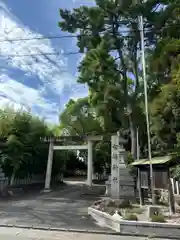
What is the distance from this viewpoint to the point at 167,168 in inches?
344

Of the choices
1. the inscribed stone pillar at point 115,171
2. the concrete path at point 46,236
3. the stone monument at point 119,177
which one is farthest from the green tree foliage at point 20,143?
the concrete path at point 46,236

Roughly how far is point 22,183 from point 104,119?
24.1 ft

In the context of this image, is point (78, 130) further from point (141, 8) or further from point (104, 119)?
point (141, 8)

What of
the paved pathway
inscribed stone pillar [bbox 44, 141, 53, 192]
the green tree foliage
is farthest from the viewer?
inscribed stone pillar [bbox 44, 141, 53, 192]

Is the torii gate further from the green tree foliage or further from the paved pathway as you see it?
the paved pathway

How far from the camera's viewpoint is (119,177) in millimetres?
14359

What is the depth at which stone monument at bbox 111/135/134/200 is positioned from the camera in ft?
45.8

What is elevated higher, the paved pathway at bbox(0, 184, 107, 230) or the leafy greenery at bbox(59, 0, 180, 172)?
the leafy greenery at bbox(59, 0, 180, 172)

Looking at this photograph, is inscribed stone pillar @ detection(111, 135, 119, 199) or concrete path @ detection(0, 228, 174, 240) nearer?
concrete path @ detection(0, 228, 174, 240)

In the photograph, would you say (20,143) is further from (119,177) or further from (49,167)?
(119,177)

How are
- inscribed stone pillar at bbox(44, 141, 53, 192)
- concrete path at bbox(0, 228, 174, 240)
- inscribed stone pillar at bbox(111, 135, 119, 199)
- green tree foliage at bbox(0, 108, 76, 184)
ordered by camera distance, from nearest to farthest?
concrete path at bbox(0, 228, 174, 240) < inscribed stone pillar at bbox(111, 135, 119, 199) < green tree foliage at bbox(0, 108, 76, 184) < inscribed stone pillar at bbox(44, 141, 53, 192)

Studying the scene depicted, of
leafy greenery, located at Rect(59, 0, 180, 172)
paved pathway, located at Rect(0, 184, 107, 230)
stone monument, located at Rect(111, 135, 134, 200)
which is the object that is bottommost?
paved pathway, located at Rect(0, 184, 107, 230)

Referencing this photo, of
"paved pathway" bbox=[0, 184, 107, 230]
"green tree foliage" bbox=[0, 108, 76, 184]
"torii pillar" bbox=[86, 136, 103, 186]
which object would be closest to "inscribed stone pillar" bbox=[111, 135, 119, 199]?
"paved pathway" bbox=[0, 184, 107, 230]

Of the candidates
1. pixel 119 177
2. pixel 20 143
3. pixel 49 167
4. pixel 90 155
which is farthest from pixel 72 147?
pixel 119 177
